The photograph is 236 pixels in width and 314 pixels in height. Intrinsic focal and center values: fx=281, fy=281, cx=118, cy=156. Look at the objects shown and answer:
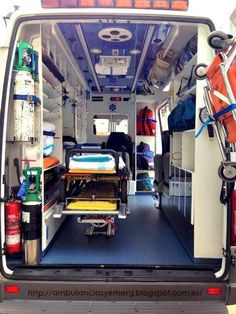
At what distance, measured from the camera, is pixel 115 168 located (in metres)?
2.72

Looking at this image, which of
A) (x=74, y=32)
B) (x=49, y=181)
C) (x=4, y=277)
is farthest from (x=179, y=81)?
(x=4, y=277)

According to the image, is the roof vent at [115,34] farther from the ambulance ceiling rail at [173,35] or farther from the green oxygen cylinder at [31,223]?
the green oxygen cylinder at [31,223]

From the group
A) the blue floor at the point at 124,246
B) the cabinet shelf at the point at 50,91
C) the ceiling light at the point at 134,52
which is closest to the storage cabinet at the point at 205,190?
the blue floor at the point at 124,246

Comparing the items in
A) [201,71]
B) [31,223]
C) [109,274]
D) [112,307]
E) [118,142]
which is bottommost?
[112,307]

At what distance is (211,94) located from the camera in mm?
1860

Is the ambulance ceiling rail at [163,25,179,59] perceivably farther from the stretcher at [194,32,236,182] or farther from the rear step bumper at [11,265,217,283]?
the rear step bumper at [11,265,217,283]

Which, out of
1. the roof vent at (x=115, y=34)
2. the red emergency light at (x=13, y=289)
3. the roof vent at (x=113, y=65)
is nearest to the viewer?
the red emergency light at (x=13, y=289)

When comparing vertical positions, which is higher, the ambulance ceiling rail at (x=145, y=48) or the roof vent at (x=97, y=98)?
the ambulance ceiling rail at (x=145, y=48)

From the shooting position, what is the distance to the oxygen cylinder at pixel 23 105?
2104 mm

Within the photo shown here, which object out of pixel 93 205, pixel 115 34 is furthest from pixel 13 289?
pixel 115 34

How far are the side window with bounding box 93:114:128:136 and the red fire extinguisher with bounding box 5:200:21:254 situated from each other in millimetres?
4923

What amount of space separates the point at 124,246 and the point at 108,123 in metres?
4.63

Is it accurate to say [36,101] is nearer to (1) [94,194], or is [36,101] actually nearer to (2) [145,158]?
(1) [94,194]

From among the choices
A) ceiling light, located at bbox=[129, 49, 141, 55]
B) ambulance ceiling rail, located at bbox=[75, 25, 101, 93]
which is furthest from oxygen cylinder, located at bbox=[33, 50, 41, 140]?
ceiling light, located at bbox=[129, 49, 141, 55]
